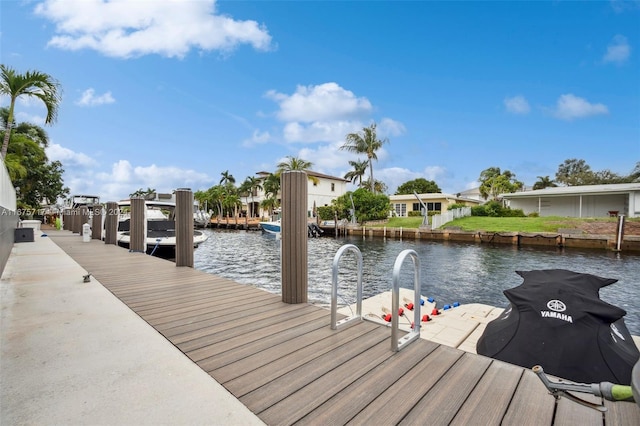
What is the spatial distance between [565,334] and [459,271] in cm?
1145

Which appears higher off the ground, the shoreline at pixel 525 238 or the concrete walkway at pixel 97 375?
the concrete walkway at pixel 97 375

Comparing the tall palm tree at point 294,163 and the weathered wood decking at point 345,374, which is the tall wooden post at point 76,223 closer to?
the weathered wood decking at point 345,374

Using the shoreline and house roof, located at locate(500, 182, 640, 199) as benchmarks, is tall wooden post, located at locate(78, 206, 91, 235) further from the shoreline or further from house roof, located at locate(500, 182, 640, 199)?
house roof, located at locate(500, 182, 640, 199)

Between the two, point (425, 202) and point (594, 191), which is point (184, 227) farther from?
point (425, 202)

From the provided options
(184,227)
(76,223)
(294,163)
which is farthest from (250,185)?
(184,227)

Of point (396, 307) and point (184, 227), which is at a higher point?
point (184, 227)

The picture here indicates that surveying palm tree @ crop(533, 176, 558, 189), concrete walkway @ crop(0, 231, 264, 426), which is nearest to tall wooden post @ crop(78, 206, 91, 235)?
concrete walkway @ crop(0, 231, 264, 426)

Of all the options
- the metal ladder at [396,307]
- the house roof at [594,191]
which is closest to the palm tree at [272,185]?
the house roof at [594,191]

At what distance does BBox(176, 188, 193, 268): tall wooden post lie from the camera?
6336 millimetres

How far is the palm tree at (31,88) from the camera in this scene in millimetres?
10687

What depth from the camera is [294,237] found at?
3762 mm

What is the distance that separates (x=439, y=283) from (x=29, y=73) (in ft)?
54.8

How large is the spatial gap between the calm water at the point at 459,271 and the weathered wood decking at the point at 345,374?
4.49 meters

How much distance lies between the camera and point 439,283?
11.5 meters
